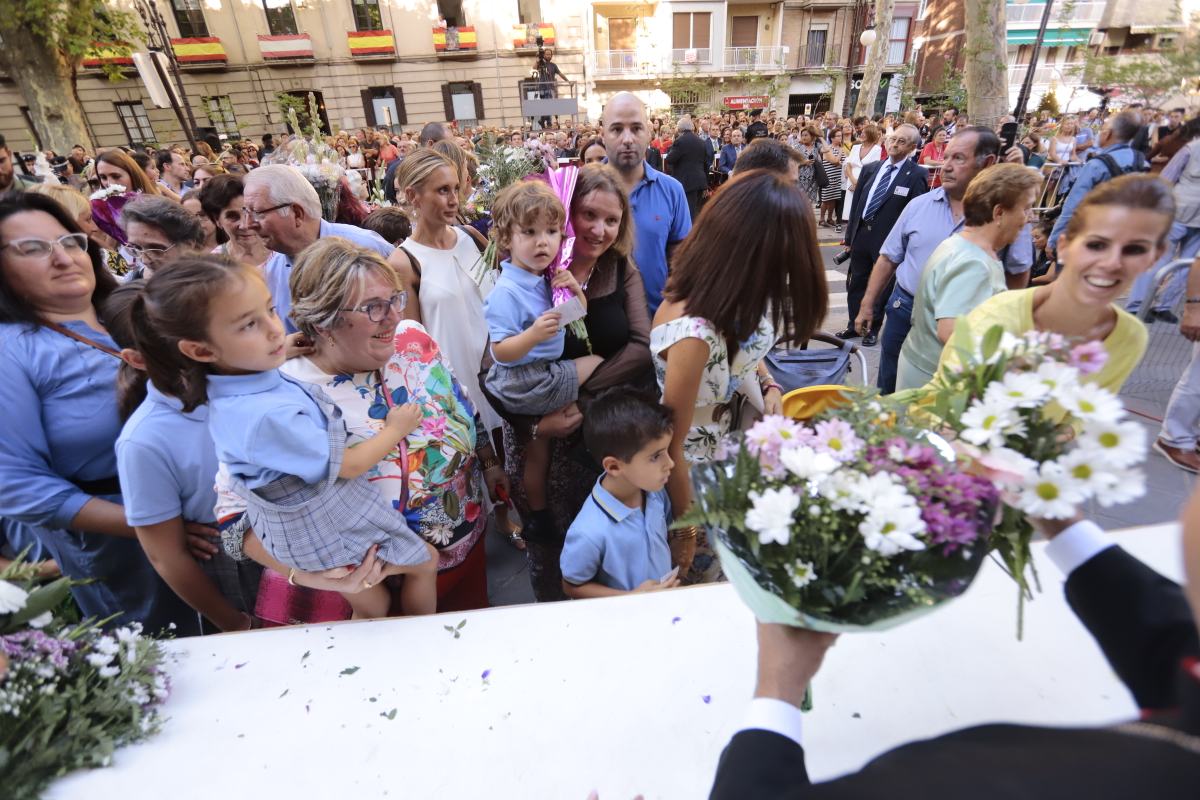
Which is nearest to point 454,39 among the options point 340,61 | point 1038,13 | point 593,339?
point 340,61

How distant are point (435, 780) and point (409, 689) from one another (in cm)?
23

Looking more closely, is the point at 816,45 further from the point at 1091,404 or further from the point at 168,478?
the point at 168,478

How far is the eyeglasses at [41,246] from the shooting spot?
64.1 inches

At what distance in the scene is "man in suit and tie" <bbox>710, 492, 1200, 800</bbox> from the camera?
1.64 feet

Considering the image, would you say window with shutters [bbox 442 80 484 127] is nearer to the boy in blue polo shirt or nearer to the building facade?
the building facade

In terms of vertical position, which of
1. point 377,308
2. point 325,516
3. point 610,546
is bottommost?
point 610,546

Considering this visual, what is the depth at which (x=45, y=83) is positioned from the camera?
15602mm

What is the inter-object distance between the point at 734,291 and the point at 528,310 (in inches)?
31.6

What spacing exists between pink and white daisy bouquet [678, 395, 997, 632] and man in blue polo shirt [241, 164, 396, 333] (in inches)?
84.1

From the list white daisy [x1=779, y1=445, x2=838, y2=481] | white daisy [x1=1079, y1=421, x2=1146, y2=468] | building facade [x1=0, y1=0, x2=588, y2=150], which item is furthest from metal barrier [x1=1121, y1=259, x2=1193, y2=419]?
building facade [x1=0, y1=0, x2=588, y2=150]

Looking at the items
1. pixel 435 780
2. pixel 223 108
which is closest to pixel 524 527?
pixel 435 780

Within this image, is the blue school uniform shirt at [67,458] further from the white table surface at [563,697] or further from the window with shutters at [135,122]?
the window with shutters at [135,122]

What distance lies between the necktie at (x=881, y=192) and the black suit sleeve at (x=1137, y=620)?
4632mm

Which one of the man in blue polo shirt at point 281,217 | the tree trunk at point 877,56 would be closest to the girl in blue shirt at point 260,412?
the man in blue polo shirt at point 281,217
